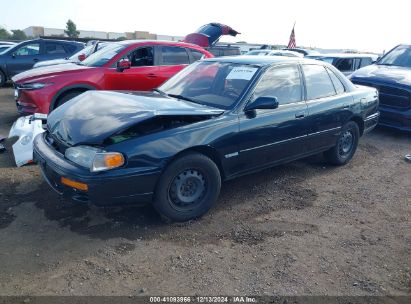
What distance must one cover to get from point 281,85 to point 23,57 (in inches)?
420

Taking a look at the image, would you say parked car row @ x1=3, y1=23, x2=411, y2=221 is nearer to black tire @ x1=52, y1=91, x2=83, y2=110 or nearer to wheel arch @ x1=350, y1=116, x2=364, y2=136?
wheel arch @ x1=350, y1=116, x2=364, y2=136

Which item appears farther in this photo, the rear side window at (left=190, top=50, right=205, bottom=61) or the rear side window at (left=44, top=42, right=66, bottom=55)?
the rear side window at (left=44, top=42, right=66, bottom=55)

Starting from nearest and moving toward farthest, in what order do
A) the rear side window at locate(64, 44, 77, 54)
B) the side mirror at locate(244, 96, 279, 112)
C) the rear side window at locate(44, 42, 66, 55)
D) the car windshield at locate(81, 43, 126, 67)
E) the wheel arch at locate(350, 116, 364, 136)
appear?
the side mirror at locate(244, 96, 279, 112) → the wheel arch at locate(350, 116, 364, 136) → the car windshield at locate(81, 43, 126, 67) → the rear side window at locate(44, 42, 66, 55) → the rear side window at locate(64, 44, 77, 54)

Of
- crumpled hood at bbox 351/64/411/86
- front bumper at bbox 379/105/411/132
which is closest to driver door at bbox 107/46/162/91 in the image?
crumpled hood at bbox 351/64/411/86

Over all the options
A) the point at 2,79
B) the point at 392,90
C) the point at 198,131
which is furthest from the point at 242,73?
the point at 2,79

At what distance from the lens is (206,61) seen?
15.9ft

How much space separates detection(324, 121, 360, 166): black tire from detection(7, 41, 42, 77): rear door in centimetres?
1058

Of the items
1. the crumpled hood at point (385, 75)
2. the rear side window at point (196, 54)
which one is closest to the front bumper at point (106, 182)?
the rear side window at point (196, 54)

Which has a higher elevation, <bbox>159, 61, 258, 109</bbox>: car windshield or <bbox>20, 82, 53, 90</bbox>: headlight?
<bbox>159, 61, 258, 109</bbox>: car windshield

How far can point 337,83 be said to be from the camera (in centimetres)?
530

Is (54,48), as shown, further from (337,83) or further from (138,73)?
(337,83)

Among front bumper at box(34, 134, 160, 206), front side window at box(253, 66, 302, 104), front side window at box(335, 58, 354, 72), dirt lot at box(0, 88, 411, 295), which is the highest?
front side window at box(253, 66, 302, 104)

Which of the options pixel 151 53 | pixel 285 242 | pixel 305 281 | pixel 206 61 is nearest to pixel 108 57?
pixel 151 53

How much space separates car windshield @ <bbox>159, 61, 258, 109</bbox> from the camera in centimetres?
409
